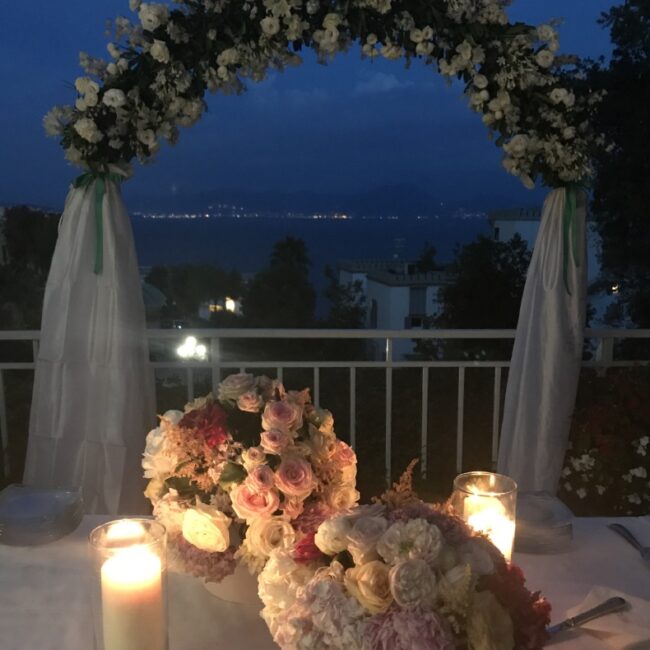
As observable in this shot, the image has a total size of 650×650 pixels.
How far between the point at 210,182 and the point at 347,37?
32098 millimetres

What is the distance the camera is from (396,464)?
375cm

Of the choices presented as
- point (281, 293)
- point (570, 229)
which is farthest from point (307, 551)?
point (281, 293)

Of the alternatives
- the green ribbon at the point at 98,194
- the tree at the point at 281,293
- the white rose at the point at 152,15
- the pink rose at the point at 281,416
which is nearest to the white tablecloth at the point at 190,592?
the pink rose at the point at 281,416

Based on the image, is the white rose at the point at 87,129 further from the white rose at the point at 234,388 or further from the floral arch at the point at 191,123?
the white rose at the point at 234,388

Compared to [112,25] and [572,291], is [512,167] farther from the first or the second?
[112,25]

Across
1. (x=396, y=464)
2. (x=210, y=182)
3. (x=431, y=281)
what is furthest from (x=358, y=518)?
(x=210, y=182)

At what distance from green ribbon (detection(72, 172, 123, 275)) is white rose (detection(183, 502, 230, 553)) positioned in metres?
1.87

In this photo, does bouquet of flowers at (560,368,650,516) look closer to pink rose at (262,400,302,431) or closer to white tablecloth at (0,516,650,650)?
white tablecloth at (0,516,650,650)

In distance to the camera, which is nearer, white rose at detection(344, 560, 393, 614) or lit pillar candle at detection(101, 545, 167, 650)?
white rose at detection(344, 560, 393, 614)

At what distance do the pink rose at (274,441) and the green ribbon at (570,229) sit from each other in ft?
6.88

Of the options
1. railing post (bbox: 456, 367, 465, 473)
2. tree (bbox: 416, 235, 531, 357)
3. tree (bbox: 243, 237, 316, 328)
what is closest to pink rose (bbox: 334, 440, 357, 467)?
railing post (bbox: 456, 367, 465, 473)

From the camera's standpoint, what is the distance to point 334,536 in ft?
3.01

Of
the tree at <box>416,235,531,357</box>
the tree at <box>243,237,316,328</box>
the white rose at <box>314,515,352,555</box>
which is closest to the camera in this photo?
the white rose at <box>314,515,352,555</box>

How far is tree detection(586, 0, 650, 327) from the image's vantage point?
6.10 metres
